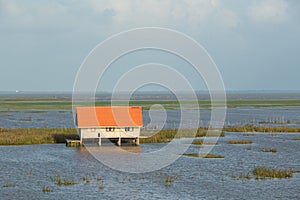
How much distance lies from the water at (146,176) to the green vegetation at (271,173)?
1.00 meters

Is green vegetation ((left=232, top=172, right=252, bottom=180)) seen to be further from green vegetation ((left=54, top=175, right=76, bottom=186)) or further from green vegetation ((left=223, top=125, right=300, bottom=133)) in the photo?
green vegetation ((left=223, top=125, right=300, bottom=133))

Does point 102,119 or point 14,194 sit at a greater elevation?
point 102,119

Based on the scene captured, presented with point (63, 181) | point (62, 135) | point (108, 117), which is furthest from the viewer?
point (62, 135)

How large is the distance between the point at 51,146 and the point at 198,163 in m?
18.7

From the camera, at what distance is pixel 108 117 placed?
5169 centimetres

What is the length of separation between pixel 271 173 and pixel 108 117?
20120 millimetres

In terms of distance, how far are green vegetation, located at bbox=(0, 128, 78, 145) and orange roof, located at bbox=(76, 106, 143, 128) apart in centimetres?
718

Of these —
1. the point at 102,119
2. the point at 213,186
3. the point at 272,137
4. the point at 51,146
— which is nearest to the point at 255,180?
the point at 213,186

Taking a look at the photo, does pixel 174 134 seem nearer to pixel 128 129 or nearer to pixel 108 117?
pixel 128 129

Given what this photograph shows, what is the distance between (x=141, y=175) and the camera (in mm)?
37125

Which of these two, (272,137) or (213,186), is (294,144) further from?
(213,186)

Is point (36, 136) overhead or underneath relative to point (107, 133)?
underneath

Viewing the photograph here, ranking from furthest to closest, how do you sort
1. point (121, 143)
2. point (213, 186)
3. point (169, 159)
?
point (121, 143) < point (169, 159) < point (213, 186)

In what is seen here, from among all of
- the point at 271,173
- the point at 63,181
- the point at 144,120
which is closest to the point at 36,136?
the point at 63,181
